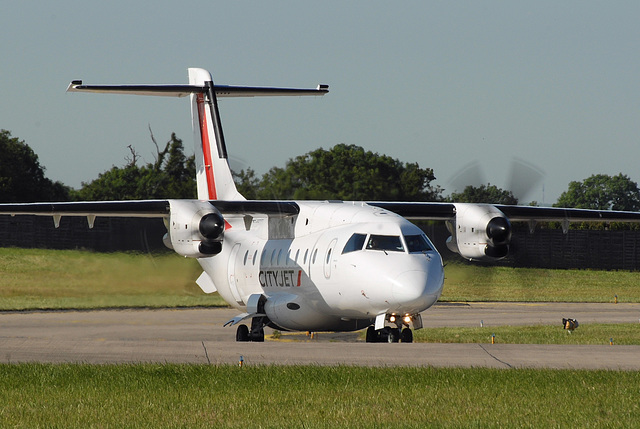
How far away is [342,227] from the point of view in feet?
68.6

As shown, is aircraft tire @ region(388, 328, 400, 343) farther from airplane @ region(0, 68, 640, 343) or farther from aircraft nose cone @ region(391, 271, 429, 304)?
aircraft nose cone @ region(391, 271, 429, 304)

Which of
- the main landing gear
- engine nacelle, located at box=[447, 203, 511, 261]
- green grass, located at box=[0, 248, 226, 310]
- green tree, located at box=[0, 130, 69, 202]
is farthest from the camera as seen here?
green tree, located at box=[0, 130, 69, 202]

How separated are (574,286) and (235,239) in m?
30.1

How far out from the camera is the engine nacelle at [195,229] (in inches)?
820

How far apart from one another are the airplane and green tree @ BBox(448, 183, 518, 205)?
0.39 metres

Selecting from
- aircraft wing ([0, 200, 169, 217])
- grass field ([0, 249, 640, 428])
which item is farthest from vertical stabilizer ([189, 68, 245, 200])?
grass field ([0, 249, 640, 428])

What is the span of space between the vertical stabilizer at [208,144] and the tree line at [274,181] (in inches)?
25.3

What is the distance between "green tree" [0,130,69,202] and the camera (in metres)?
Result: 65.2

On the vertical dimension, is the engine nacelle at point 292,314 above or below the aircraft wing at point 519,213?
below

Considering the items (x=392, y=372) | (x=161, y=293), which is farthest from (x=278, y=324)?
(x=392, y=372)

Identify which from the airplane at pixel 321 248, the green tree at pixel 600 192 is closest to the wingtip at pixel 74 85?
the airplane at pixel 321 248

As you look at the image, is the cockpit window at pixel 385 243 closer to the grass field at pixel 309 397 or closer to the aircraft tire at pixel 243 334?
the aircraft tire at pixel 243 334

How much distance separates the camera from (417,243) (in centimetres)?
1936

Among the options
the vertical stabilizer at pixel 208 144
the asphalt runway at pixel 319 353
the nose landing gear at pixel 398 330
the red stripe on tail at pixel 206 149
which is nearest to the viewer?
the asphalt runway at pixel 319 353
